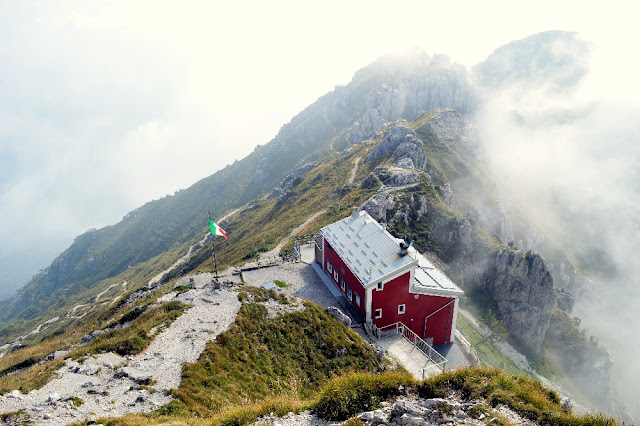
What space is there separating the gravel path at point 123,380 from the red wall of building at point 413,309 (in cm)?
1382

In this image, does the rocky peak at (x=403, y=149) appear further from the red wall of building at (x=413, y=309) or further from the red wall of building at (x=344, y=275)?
the red wall of building at (x=413, y=309)

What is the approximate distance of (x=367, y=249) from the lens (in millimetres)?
35875

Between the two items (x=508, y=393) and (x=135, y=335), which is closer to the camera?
(x=508, y=393)

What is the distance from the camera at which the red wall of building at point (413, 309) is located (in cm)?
3272

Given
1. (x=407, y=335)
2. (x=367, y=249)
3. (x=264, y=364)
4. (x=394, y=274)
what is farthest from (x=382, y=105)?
(x=264, y=364)

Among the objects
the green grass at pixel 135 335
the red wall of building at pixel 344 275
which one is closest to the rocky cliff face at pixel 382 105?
the red wall of building at pixel 344 275

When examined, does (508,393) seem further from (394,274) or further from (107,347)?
(107,347)

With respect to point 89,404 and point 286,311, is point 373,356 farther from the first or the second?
point 89,404

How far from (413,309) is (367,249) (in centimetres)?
734

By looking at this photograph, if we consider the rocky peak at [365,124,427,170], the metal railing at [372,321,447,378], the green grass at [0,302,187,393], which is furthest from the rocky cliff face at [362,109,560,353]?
the green grass at [0,302,187,393]

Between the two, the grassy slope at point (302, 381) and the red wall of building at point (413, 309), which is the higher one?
the grassy slope at point (302, 381)

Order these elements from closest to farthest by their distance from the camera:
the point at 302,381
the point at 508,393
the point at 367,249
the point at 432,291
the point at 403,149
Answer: the point at 508,393 → the point at 302,381 → the point at 432,291 → the point at 367,249 → the point at 403,149

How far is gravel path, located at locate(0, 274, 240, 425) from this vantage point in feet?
49.7

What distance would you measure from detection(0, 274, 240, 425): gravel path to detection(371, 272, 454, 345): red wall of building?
13.8m
